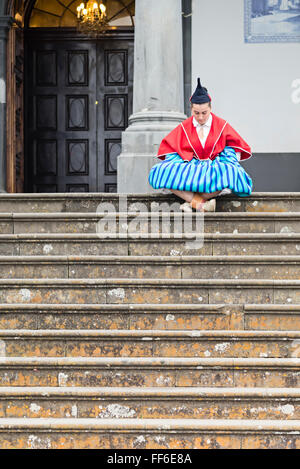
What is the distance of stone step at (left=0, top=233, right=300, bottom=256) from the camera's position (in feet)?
17.9

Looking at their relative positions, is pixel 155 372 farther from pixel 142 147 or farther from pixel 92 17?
pixel 92 17

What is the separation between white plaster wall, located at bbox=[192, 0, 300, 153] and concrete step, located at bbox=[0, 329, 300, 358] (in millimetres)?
4284

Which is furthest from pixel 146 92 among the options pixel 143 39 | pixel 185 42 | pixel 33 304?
pixel 33 304

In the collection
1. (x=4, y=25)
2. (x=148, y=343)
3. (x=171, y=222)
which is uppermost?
(x=4, y=25)

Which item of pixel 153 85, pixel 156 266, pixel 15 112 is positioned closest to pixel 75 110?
pixel 15 112

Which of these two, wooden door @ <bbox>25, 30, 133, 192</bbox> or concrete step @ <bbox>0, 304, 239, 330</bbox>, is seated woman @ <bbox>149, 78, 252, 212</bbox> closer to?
concrete step @ <bbox>0, 304, 239, 330</bbox>

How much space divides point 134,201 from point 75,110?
4462mm

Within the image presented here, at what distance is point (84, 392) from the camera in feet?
14.4

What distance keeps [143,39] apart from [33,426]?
4.31 metres

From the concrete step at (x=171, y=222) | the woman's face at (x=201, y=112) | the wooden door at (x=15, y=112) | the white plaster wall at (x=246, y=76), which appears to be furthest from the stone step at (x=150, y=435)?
the wooden door at (x=15, y=112)

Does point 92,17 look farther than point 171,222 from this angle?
Yes

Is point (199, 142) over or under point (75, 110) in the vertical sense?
under

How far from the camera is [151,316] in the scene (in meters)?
4.88

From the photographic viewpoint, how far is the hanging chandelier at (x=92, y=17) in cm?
973
